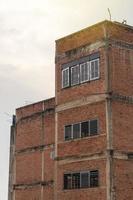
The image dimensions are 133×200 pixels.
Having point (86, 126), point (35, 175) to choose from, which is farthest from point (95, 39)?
point (35, 175)

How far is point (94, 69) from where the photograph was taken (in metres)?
32.8

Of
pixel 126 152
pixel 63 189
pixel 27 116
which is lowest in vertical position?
pixel 63 189

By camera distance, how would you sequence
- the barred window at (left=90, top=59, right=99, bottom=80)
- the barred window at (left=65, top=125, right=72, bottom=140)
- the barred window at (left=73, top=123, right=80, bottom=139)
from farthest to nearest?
the barred window at (left=65, top=125, right=72, bottom=140) → the barred window at (left=73, top=123, right=80, bottom=139) → the barred window at (left=90, top=59, right=99, bottom=80)

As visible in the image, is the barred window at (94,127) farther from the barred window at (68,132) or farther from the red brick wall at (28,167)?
the red brick wall at (28,167)

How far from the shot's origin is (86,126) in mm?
32562

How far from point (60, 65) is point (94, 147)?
6879 mm

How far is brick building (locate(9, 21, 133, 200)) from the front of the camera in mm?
30875

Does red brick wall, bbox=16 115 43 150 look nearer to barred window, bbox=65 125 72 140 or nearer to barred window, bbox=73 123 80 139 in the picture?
barred window, bbox=65 125 72 140

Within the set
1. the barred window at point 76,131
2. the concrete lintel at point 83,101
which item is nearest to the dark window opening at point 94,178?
the barred window at point 76,131

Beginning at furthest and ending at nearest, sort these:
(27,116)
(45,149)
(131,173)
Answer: (27,116) → (45,149) → (131,173)

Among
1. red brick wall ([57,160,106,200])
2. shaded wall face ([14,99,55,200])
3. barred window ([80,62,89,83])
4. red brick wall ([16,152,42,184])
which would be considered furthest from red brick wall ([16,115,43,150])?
barred window ([80,62,89,83])

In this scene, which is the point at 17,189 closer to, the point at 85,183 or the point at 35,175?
the point at 35,175

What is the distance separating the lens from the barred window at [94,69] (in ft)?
107

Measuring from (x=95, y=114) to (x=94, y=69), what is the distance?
9.86 ft
